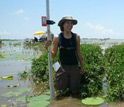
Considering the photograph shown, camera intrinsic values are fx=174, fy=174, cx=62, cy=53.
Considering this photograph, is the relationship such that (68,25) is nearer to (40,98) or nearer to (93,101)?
(93,101)

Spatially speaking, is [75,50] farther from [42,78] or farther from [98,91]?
[42,78]

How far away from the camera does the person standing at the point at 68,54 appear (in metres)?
3.76

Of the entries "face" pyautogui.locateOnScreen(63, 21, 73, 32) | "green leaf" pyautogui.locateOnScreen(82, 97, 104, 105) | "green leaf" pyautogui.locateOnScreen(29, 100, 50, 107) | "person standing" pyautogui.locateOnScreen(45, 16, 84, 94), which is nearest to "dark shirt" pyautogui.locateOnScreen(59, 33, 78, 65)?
"person standing" pyautogui.locateOnScreen(45, 16, 84, 94)

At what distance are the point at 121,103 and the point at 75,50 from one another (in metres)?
1.47

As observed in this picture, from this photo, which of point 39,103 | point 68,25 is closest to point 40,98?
point 39,103

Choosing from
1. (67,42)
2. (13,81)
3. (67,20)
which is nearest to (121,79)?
(67,42)

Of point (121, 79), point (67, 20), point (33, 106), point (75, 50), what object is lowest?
point (33, 106)

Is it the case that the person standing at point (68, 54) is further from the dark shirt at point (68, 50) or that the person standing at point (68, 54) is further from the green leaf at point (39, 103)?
the green leaf at point (39, 103)

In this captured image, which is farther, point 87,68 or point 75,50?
point 87,68

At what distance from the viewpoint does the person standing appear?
3.76m

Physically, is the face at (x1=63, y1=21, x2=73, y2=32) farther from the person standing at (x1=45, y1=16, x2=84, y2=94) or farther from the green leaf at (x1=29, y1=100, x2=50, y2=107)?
the green leaf at (x1=29, y1=100, x2=50, y2=107)

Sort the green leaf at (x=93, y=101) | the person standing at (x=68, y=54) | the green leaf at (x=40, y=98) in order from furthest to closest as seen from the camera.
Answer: the green leaf at (x=40, y=98), the person standing at (x=68, y=54), the green leaf at (x=93, y=101)

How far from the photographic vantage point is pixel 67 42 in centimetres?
378

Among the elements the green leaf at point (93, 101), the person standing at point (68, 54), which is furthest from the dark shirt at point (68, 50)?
the green leaf at point (93, 101)
